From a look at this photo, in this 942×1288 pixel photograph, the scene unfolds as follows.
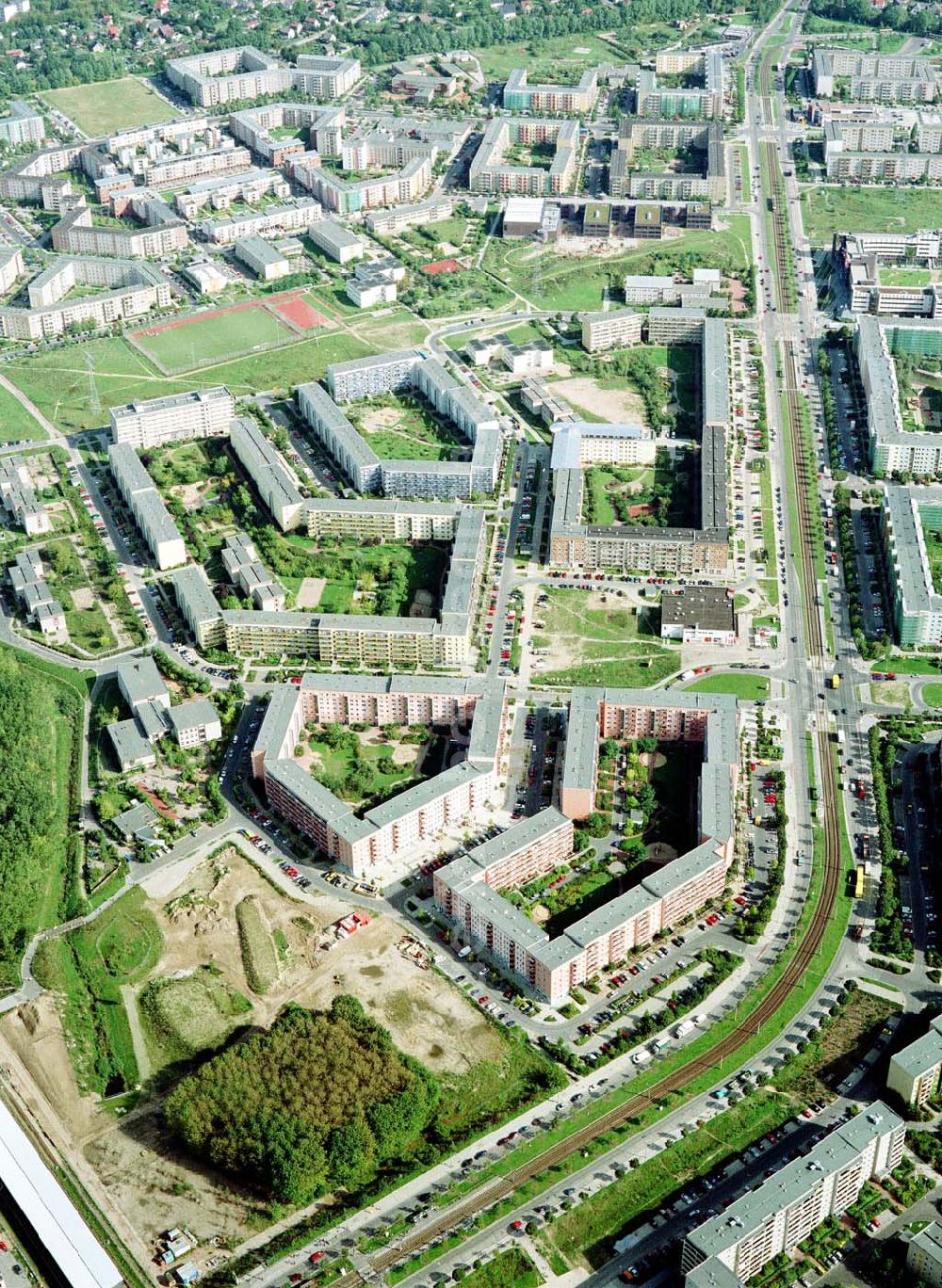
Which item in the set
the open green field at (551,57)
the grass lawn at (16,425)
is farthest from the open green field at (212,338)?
the open green field at (551,57)

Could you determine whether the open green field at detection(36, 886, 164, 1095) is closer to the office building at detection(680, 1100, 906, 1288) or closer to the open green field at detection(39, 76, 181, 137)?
the office building at detection(680, 1100, 906, 1288)

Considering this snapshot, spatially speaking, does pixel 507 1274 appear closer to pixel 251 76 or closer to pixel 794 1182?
pixel 794 1182

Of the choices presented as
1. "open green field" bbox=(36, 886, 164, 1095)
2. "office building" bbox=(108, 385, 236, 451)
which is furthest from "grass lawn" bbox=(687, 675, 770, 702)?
"office building" bbox=(108, 385, 236, 451)

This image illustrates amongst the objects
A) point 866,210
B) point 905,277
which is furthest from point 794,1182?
point 866,210

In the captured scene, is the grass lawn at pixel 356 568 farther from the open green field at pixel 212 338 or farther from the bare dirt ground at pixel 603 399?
the open green field at pixel 212 338

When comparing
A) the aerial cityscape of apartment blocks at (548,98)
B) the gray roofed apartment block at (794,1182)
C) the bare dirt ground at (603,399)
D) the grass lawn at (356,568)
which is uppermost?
the aerial cityscape of apartment blocks at (548,98)

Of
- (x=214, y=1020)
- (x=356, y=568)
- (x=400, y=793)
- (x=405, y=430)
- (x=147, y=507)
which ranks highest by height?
(x=405, y=430)
